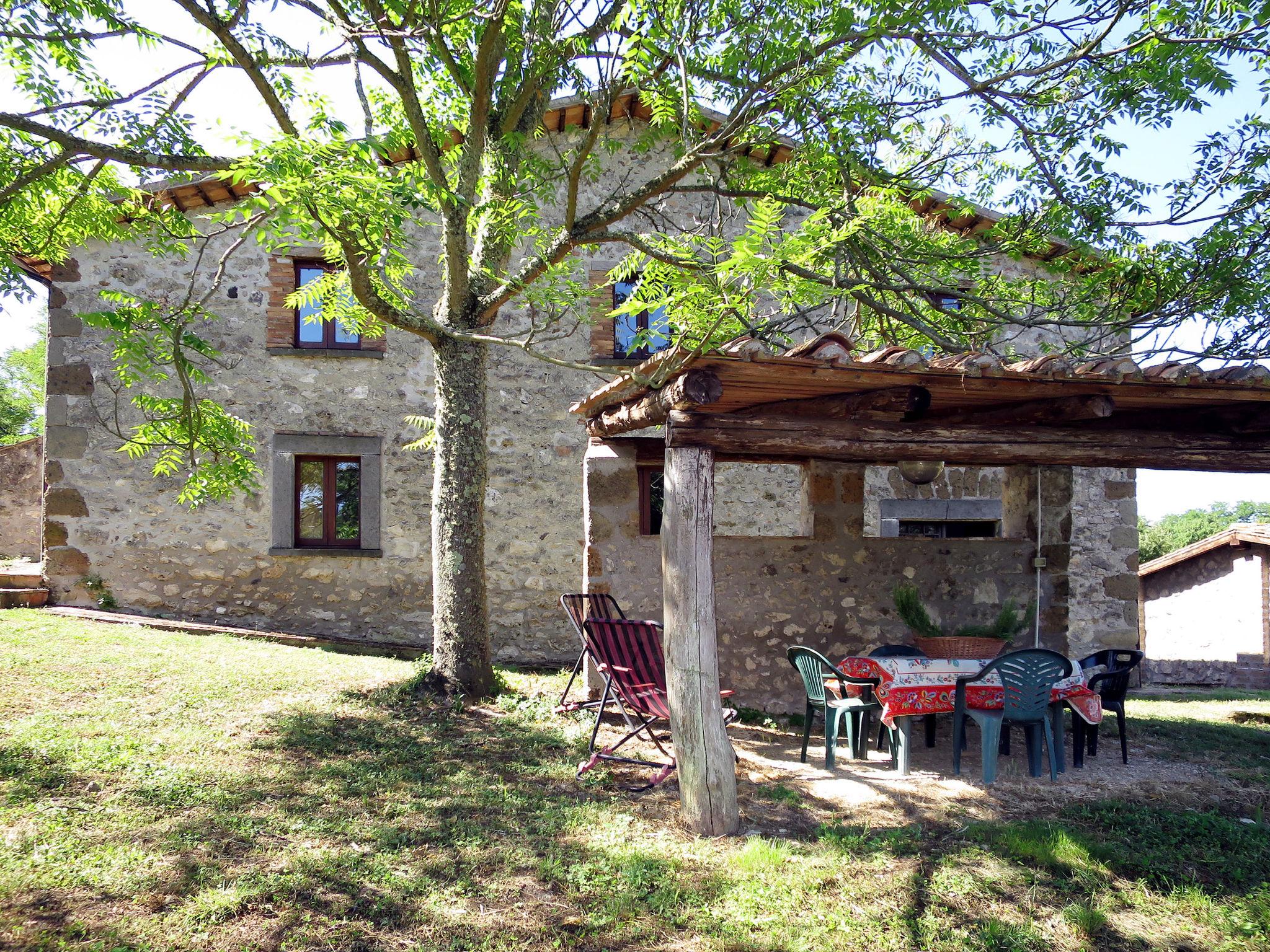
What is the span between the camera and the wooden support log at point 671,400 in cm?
392

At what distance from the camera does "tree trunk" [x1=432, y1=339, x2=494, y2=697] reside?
6238mm

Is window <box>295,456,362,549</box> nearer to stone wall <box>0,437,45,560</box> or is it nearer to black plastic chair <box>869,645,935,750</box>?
black plastic chair <box>869,645,935,750</box>

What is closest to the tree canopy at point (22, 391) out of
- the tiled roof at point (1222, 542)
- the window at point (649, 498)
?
the window at point (649, 498)

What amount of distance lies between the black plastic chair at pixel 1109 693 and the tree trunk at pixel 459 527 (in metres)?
3.90

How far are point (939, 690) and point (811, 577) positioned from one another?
1.69 m

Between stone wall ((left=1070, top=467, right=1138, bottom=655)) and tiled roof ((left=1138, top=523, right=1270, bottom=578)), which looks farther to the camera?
tiled roof ((left=1138, top=523, right=1270, bottom=578))

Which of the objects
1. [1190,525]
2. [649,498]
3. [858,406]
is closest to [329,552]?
[649,498]

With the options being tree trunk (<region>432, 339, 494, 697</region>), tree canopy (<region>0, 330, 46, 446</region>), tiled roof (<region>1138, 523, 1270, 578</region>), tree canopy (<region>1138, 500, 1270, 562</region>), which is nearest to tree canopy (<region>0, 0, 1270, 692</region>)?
tree trunk (<region>432, 339, 494, 697</region>)

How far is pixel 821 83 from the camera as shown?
6219mm

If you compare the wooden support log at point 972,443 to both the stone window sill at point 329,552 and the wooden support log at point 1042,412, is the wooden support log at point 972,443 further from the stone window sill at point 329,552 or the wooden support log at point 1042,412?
the stone window sill at point 329,552

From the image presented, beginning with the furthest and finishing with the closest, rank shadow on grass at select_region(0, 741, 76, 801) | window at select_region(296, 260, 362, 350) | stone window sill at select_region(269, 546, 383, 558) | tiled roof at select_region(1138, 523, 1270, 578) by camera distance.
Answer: tiled roof at select_region(1138, 523, 1270, 578) < window at select_region(296, 260, 362, 350) < stone window sill at select_region(269, 546, 383, 558) < shadow on grass at select_region(0, 741, 76, 801)

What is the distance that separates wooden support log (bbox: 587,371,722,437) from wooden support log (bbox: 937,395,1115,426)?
1.57 meters

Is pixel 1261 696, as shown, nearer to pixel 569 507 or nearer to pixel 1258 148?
pixel 1258 148

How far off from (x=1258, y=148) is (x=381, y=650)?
826cm
